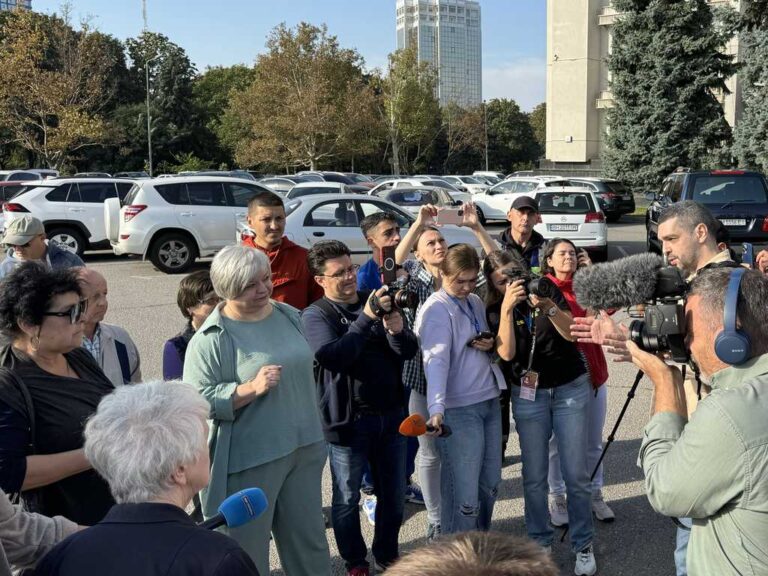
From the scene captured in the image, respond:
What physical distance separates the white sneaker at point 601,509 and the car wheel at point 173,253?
11.4 metres

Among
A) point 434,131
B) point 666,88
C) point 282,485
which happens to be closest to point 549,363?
point 282,485

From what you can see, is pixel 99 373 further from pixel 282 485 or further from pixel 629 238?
pixel 629 238

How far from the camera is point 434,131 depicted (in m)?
52.2

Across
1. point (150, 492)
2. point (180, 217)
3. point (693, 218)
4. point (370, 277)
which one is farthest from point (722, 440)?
point (180, 217)

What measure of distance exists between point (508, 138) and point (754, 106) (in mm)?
48057

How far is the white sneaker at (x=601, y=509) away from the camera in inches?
176

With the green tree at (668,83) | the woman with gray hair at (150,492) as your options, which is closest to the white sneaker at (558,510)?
the woman with gray hair at (150,492)

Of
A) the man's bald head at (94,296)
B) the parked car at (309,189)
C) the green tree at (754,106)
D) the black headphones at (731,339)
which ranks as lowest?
the man's bald head at (94,296)

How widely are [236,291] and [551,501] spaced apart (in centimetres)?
262

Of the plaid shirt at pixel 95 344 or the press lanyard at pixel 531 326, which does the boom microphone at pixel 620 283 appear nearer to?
the press lanyard at pixel 531 326

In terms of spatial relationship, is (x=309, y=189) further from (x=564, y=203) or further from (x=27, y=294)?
(x=27, y=294)

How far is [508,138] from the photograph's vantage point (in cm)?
6950

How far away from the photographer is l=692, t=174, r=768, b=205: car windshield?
1276 centimetres

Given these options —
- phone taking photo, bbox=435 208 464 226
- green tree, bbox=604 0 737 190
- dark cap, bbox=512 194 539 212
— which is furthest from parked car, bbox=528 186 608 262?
green tree, bbox=604 0 737 190
